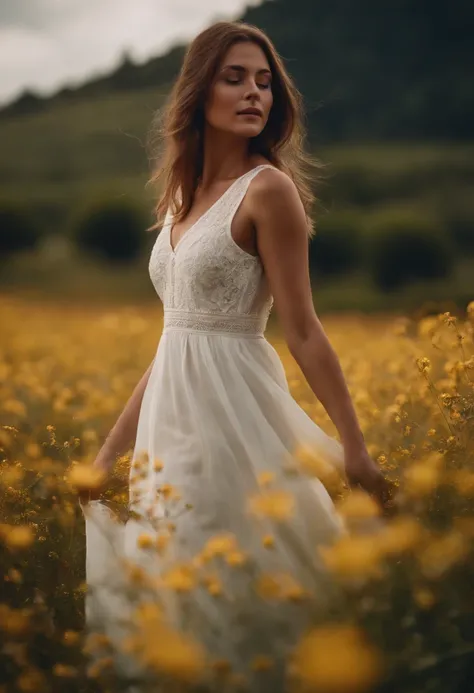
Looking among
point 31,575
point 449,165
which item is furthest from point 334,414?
point 449,165

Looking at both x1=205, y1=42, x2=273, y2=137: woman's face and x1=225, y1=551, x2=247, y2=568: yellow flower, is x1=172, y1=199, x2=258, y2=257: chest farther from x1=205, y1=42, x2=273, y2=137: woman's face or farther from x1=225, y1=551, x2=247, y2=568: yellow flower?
x1=225, y1=551, x2=247, y2=568: yellow flower

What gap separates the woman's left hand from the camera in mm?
2068

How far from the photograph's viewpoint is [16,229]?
2944 centimetres

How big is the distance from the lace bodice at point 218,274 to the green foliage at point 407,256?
25.5 metres

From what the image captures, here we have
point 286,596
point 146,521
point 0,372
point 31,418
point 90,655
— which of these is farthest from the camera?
point 0,372

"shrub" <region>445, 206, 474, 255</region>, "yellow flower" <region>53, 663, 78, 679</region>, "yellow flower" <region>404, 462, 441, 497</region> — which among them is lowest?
"yellow flower" <region>53, 663, 78, 679</region>

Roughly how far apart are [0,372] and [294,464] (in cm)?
373

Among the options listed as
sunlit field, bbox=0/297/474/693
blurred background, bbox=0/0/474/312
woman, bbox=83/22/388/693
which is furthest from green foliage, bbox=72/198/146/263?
woman, bbox=83/22/388/693

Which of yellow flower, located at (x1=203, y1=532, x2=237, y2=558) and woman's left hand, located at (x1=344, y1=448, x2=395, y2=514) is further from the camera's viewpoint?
woman's left hand, located at (x1=344, y1=448, x2=395, y2=514)

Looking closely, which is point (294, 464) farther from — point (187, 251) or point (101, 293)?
point (101, 293)

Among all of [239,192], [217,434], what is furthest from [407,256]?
[217,434]

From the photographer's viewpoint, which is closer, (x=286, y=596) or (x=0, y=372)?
(x=286, y=596)

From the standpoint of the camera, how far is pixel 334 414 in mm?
2088

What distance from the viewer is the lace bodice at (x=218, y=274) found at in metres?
2.20
